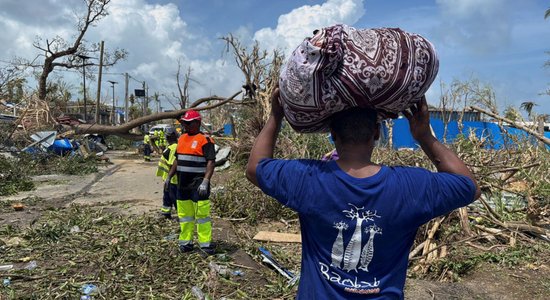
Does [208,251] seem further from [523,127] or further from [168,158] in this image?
[523,127]

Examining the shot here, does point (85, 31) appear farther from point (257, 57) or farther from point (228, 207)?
point (228, 207)

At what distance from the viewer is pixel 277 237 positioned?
6.09 metres

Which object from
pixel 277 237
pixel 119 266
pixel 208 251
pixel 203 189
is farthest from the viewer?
pixel 277 237

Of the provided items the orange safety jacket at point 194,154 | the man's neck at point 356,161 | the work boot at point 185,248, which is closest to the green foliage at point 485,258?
the work boot at point 185,248

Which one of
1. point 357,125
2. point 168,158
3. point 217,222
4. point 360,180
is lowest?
point 217,222

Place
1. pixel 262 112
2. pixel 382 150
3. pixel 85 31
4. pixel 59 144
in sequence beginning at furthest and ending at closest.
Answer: pixel 85 31
pixel 59 144
pixel 262 112
pixel 382 150

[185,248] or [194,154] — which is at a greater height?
[194,154]

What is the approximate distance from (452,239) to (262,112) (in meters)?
7.11

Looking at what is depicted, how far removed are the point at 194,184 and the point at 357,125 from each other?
3963mm

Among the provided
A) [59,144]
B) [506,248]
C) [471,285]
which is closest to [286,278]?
[471,285]

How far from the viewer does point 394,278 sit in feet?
4.83

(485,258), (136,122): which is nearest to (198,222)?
(485,258)

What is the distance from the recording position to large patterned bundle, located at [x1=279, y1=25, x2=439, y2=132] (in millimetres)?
1392

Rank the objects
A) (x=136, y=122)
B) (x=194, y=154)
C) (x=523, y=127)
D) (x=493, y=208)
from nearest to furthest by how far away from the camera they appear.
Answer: (x=194, y=154), (x=493, y=208), (x=523, y=127), (x=136, y=122)
